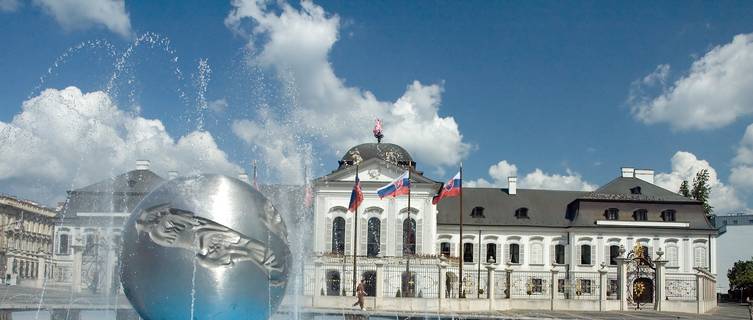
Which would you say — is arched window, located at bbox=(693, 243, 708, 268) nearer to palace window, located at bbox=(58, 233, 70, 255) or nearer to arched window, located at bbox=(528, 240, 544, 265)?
arched window, located at bbox=(528, 240, 544, 265)

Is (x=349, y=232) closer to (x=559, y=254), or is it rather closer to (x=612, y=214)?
(x=559, y=254)

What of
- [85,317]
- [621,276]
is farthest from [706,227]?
[85,317]

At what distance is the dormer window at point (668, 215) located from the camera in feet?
187

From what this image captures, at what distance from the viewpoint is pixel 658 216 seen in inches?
2244

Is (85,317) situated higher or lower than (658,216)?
lower

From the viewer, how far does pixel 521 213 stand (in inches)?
2320

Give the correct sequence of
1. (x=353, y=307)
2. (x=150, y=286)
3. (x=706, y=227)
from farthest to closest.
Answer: (x=706, y=227) → (x=353, y=307) → (x=150, y=286)

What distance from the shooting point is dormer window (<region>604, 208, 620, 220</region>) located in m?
57.3

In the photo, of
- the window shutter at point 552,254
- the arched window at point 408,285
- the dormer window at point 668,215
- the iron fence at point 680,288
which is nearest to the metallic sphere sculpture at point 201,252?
the arched window at point 408,285

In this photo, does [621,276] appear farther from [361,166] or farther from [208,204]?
[208,204]

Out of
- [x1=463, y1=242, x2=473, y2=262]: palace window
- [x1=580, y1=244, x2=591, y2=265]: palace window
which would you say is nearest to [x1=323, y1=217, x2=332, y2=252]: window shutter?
[x1=463, y1=242, x2=473, y2=262]: palace window

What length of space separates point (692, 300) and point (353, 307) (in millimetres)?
20060

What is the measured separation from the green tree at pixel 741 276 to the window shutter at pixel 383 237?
4044cm

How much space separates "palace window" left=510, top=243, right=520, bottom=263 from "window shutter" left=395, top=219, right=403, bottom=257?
10.4m
